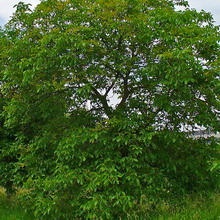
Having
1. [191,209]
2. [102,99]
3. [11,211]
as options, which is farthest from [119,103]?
[11,211]

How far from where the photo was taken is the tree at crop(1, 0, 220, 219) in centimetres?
570

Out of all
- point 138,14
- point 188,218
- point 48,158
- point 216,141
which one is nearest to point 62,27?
point 138,14

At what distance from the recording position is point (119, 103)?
705cm

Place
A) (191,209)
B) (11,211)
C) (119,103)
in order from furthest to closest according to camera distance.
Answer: (11,211), (119,103), (191,209)

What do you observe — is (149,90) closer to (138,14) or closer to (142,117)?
(142,117)

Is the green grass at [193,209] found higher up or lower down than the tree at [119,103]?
lower down

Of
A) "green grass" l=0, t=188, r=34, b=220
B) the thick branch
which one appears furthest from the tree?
"green grass" l=0, t=188, r=34, b=220

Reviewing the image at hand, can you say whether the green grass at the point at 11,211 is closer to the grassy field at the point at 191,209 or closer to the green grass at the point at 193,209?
the grassy field at the point at 191,209

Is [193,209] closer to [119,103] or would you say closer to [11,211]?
[119,103]

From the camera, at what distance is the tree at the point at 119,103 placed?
5703 millimetres

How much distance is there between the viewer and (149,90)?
21.9ft

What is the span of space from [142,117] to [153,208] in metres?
2.05

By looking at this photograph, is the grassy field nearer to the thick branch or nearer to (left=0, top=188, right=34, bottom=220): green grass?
Answer: (left=0, top=188, right=34, bottom=220): green grass

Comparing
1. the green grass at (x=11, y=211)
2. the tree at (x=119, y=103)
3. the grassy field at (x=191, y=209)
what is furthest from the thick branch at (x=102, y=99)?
the green grass at (x=11, y=211)
